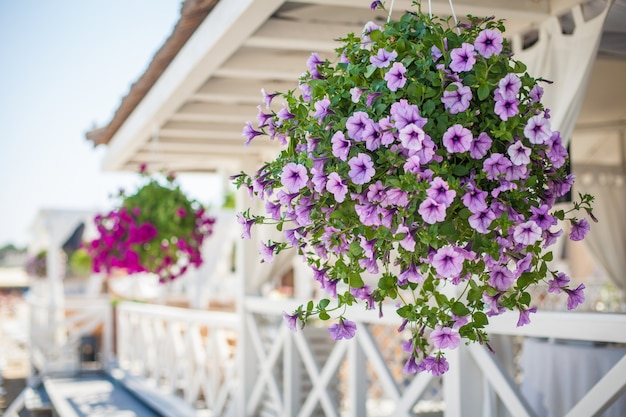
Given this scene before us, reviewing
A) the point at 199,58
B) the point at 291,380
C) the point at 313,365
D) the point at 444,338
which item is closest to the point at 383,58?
the point at 444,338

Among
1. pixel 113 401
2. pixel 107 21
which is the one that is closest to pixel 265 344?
pixel 113 401

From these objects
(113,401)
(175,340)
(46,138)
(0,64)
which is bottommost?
(113,401)

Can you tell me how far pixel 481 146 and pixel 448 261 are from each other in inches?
9.8

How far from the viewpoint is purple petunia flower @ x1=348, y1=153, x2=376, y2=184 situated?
1622 mm

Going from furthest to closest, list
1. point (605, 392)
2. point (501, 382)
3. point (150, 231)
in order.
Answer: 1. point (150, 231)
2. point (501, 382)
3. point (605, 392)

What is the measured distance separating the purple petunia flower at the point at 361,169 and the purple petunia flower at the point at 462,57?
0.86 feet

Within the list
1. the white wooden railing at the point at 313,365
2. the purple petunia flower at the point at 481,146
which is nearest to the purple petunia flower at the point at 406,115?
the purple petunia flower at the point at 481,146

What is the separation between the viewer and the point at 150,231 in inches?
190

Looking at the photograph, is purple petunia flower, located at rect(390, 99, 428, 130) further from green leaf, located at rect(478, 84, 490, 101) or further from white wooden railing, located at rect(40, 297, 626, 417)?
white wooden railing, located at rect(40, 297, 626, 417)

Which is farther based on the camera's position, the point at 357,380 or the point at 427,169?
the point at 357,380

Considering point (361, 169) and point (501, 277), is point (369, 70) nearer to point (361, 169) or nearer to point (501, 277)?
point (361, 169)

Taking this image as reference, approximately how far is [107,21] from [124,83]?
14.2 feet

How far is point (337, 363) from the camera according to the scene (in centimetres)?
374

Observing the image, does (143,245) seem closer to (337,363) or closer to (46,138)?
(337,363)
